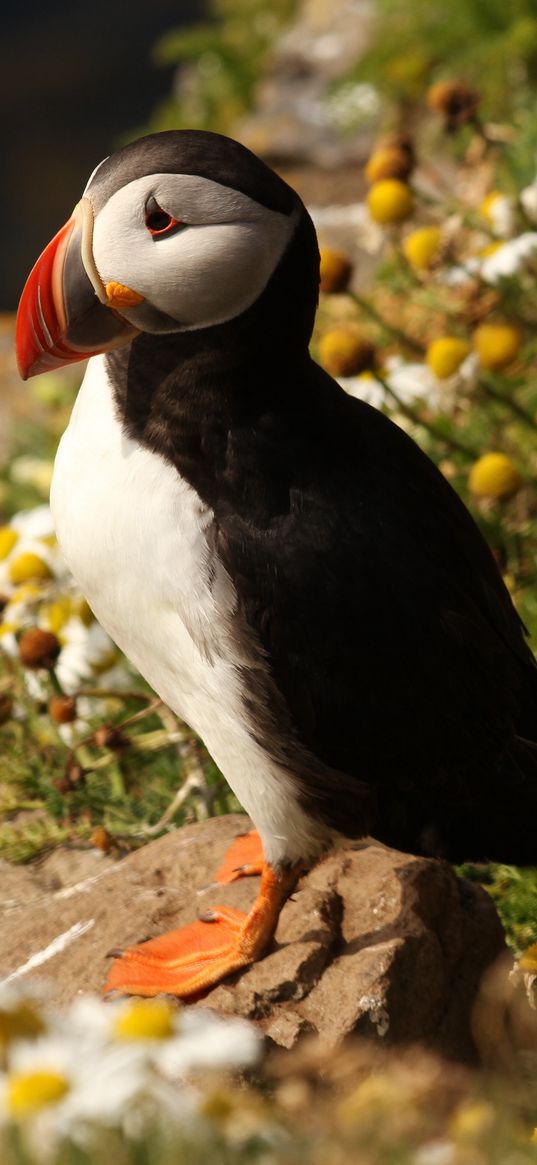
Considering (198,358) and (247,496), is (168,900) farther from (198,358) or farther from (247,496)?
(198,358)

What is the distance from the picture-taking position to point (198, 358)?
8.00 feet

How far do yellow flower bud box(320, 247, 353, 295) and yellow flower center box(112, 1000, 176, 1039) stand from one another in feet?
8.34

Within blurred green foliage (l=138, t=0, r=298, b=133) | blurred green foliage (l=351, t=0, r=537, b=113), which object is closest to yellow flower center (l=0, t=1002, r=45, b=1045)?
blurred green foliage (l=351, t=0, r=537, b=113)

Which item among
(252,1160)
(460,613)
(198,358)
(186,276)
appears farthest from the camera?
(460,613)

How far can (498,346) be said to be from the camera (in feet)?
12.1

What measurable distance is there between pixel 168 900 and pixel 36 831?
698 mm

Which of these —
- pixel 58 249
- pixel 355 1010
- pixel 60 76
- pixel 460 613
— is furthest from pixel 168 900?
pixel 60 76

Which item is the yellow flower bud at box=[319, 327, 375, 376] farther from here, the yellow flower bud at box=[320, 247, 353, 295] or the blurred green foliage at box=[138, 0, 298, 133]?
the blurred green foliage at box=[138, 0, 298, 133]

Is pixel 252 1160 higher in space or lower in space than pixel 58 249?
lower

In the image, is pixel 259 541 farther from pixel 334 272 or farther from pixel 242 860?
pixel 334 272

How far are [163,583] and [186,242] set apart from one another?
0.59 metres

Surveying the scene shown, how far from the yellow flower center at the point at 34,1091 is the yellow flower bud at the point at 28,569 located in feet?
8.13

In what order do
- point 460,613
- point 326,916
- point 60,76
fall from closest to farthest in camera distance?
1. point 460,613
2. point 326,916
3. point 60,76

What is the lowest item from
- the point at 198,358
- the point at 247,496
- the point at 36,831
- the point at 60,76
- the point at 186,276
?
the point at 60,76
